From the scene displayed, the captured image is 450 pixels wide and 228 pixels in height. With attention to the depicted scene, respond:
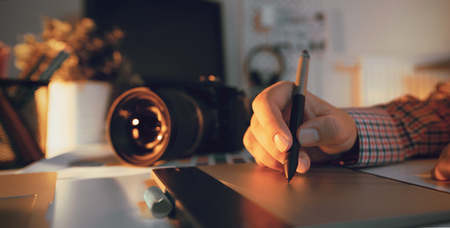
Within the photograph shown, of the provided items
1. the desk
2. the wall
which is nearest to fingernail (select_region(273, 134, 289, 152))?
the desk

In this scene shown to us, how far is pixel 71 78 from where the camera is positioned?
2.19 ft

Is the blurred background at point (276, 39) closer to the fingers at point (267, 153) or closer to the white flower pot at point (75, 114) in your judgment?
the white flower pot at point (75, 114)

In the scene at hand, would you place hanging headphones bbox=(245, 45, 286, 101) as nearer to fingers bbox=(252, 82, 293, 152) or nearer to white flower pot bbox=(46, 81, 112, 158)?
white flower pot bbox=(46, 81, 112, 158)

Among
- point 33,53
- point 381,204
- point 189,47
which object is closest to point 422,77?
point 189,47

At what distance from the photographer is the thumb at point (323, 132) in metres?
0.26

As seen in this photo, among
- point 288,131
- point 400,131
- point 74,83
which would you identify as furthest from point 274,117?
point 74,83

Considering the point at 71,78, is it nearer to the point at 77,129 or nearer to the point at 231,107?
the point at 77,129

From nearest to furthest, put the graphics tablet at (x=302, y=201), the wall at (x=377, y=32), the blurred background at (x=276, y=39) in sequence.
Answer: the graphics tablet at (x=302, y=201)
the blurred background at (x=276, y=39)
the wall at (x=377, y=32)

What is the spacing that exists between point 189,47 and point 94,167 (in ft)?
2.73

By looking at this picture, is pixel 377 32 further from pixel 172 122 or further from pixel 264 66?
pixel 172 122

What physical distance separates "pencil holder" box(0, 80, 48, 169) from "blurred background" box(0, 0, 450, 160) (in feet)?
2.04

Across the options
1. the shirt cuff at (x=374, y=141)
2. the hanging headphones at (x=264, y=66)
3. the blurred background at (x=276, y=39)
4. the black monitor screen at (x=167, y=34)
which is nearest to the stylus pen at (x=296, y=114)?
the shirt cuff at (x=374, y=141)

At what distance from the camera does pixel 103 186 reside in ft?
0.88

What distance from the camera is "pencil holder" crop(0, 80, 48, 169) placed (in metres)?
0.37
